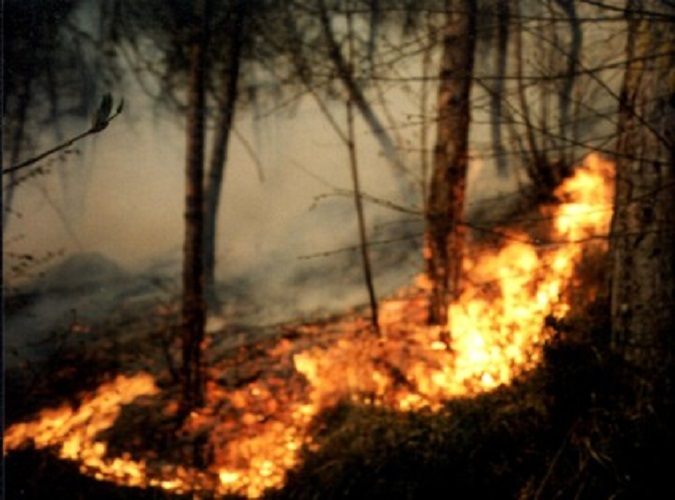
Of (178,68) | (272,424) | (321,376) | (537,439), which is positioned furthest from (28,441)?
(537,439)

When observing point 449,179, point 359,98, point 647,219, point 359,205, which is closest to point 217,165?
point 359,98

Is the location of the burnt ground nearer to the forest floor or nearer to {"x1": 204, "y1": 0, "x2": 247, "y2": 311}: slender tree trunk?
the forest floor

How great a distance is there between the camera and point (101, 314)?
9.24 metres

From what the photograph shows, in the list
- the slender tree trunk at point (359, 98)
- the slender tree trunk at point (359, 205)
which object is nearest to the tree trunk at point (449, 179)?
the slender tree trunk at point (359, 205)

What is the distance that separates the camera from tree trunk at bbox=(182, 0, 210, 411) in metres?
7.78

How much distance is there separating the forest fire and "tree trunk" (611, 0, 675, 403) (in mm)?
683

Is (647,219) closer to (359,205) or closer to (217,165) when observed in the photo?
(359,205)

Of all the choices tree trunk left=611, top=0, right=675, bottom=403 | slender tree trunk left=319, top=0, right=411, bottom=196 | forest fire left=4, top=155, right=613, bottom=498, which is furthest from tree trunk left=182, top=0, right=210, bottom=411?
tree trunk left=611, top=0, right=675, bottom=403

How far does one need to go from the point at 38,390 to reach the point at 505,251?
669 centimetres

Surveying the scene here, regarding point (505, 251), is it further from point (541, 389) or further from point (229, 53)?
point (229, 53)

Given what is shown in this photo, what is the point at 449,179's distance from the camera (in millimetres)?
8625

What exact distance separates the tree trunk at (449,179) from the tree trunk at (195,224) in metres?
3.05

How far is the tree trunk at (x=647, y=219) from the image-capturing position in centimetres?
616

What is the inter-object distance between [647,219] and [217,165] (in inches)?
256
